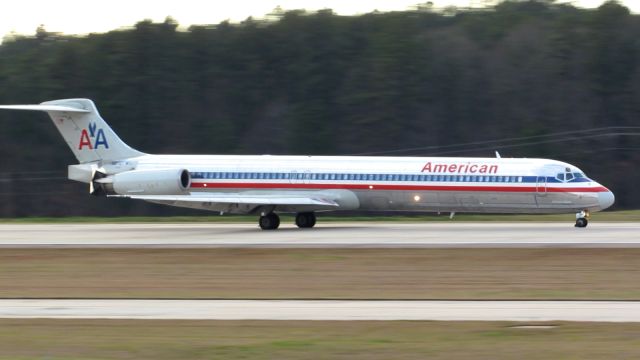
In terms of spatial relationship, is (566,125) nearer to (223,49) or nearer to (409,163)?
(223,49)

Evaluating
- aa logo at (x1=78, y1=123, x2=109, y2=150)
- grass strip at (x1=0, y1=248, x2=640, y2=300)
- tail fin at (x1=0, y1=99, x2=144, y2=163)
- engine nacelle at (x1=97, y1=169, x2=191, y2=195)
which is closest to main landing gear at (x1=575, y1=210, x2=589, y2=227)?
grass strip at (x1=0, y1=248, x2=640, y2=300)

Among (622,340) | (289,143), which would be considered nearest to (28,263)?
(622,340)

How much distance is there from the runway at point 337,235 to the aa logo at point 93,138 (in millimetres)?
3199

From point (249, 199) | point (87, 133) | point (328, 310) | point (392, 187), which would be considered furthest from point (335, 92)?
point (328, 310)

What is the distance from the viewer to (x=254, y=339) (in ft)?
50.4

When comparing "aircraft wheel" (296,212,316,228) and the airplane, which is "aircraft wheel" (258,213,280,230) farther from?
"aircraft wheel" (296,212,316,228)

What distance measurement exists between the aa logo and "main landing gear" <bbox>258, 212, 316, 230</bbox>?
720cm

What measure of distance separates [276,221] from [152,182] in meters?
4.68

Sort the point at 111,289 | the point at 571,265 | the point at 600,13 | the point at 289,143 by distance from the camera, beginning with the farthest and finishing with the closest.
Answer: the point at 600,13, the point at 289,143, the point at 571,265, the point at 111,289

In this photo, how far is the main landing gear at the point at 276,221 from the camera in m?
39.7

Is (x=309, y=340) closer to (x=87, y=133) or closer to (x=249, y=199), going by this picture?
(x=249, y=199)

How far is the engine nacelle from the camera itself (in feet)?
130

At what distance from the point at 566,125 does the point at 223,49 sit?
25.8 meters

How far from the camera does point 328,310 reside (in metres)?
18.1
